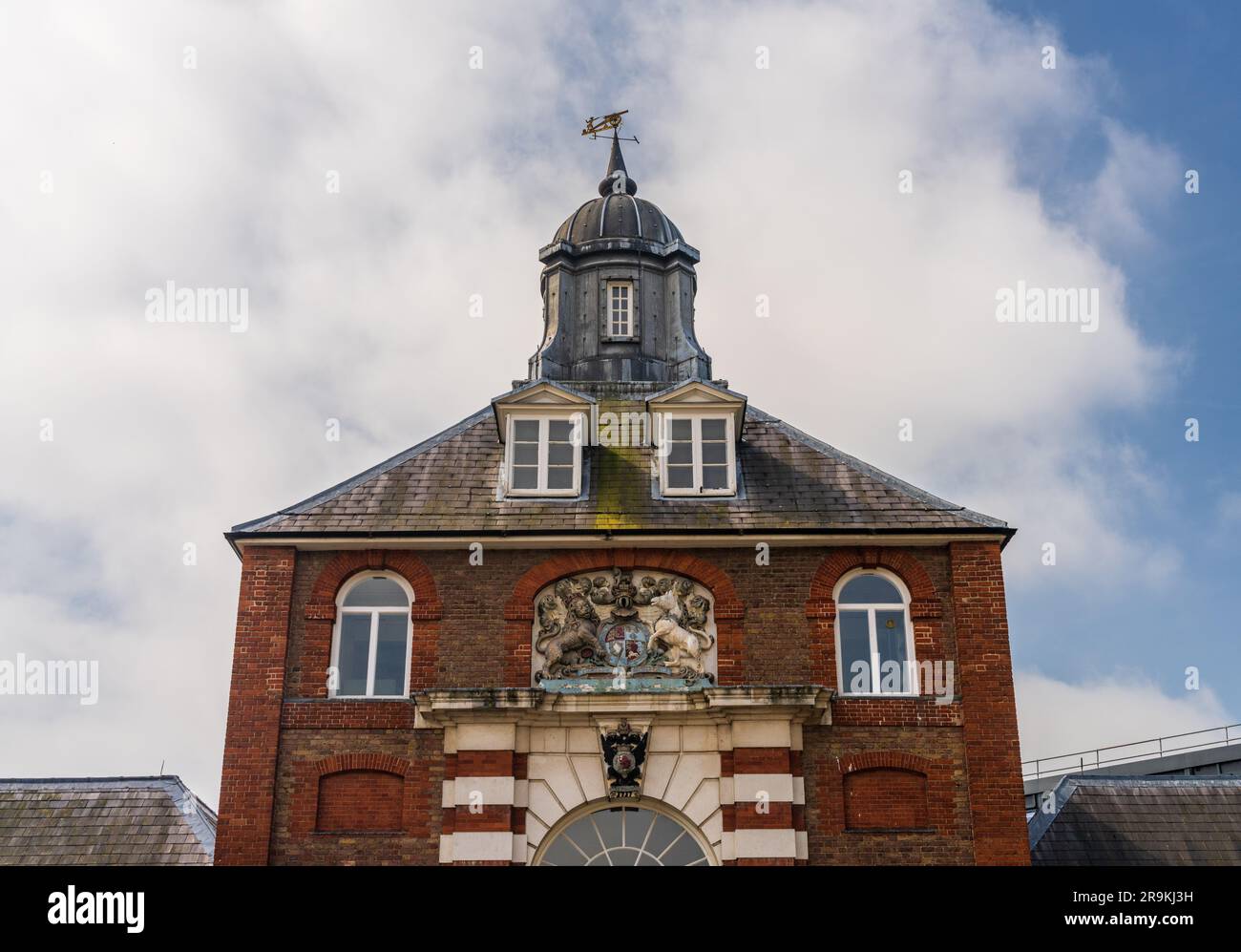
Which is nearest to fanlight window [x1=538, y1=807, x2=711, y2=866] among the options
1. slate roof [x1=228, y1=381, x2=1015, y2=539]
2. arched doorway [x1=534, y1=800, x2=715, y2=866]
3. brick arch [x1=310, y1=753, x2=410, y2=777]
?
arched doorway [x1=534, y1=800, x2=715, y2=866]

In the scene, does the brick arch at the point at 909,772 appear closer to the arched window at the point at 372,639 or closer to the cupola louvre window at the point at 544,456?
the cupola louvre window at the point at 544,456

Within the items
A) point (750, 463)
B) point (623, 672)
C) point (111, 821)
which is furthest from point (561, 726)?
point (111, 821)

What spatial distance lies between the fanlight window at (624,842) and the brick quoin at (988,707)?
4.42 m

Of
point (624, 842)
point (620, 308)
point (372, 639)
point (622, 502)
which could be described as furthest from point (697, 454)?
point (624, 842)

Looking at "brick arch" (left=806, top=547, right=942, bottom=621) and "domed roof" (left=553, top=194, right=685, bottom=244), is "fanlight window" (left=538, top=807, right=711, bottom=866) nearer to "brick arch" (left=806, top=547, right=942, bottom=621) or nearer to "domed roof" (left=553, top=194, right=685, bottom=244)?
"brick arch" (left=806, top=547, right=942, bottom=621)

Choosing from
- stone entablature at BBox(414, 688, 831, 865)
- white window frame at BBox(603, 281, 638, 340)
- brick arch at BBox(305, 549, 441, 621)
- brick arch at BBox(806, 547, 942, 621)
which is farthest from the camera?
white window frame at BBox(603, 281, 638, 340)

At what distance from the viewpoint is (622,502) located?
24.8 meters

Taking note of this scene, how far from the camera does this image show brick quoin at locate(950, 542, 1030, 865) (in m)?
22.0

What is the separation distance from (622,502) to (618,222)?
904cm

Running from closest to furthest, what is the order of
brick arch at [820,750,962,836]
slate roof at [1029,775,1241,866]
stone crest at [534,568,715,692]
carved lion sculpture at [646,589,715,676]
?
1. brick arch at [820,750,962,836]
2. stone crest at [534,568,715,692]
3. carved lion sculpture at [646,589,715,676]
4. slate roof at [1029,775,1241,866]

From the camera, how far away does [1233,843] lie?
24.8 m

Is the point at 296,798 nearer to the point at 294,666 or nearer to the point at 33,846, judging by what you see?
the point at 294,666

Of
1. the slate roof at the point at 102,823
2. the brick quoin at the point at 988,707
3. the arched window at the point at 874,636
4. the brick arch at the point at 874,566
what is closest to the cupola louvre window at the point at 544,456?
the brick arch at the point at 874,566

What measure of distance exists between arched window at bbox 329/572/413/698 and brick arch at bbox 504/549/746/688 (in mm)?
1764
